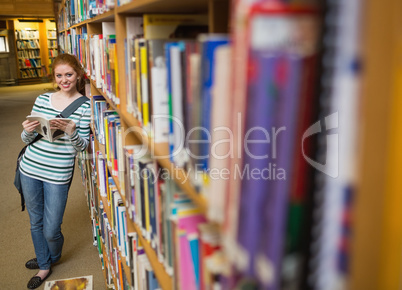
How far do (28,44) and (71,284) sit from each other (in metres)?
13.9

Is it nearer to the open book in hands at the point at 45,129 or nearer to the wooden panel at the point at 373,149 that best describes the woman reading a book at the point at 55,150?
the open book in hands at the point at 45,129

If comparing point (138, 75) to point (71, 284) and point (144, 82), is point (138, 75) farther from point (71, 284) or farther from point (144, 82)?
point (71, 284)

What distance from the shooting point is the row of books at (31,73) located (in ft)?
47.2

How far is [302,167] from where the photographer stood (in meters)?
0.49

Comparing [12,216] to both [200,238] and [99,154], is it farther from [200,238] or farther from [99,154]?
[200,238]

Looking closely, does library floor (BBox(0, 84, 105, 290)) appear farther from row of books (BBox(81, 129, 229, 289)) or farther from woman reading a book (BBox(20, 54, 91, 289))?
row of books (BBox(81, 129, 229, 289))

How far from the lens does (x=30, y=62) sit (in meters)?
14.4

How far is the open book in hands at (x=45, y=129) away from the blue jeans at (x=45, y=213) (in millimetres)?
359

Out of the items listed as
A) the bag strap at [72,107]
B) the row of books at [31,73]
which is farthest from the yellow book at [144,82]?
the row of books at [31,73]

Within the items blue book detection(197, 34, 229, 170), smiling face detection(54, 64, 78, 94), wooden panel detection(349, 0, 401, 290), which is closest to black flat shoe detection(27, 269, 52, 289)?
smiling face detection(54, 64, 78, 94)

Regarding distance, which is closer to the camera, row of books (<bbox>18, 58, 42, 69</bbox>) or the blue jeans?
the blue jeans

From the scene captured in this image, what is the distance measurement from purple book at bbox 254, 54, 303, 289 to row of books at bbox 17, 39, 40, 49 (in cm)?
1565

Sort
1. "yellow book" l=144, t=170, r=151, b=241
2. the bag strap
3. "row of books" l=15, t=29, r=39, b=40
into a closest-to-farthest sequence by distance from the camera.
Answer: "yellow book" l=144, t=170, r=151, b=241
the bag strap
"row of books" l=15, t=29, r=39, b=40

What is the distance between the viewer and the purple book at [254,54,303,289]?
0.45m
